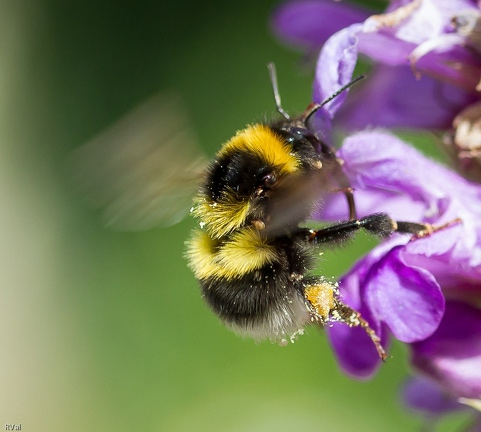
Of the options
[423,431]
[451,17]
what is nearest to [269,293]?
[451,17]

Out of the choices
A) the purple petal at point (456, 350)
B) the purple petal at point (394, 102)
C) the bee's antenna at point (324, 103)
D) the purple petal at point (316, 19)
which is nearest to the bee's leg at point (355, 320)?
the purple petal at point (456, 350)

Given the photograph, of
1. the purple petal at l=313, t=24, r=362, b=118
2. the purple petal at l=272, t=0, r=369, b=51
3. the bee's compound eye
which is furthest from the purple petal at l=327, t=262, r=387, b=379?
the purple petal at l=272, t=0, r=369, b=51

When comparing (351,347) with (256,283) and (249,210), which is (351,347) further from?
(249,210)

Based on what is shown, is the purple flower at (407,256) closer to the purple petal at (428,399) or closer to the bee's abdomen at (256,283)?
the bee's abdomen at (256,283)

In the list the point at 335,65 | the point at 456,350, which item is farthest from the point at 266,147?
the point at 456,350

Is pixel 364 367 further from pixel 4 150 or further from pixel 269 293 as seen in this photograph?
pixel 4 150

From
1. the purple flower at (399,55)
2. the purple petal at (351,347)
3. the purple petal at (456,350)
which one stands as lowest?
the purple petal at (456,350)

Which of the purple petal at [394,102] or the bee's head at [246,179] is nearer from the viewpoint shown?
the bee's head at [246,179]
